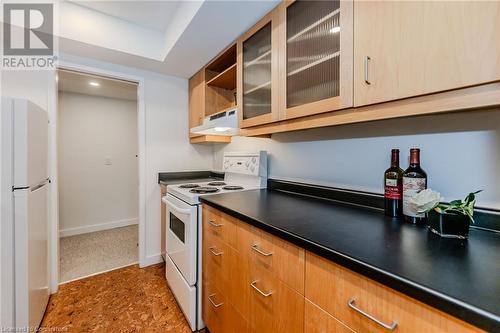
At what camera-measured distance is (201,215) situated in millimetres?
1474

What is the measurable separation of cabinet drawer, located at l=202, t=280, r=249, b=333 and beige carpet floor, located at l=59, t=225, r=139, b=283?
1.42 meters

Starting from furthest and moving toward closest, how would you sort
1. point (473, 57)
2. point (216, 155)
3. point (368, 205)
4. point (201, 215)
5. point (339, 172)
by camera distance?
point (216, 155) → point (201, 215) → point (339, 172) → point (368, 205) → point (473, 57)

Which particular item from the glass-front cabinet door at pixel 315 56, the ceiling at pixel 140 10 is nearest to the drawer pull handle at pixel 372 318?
the glass-front cabinet door at pixel 315 56

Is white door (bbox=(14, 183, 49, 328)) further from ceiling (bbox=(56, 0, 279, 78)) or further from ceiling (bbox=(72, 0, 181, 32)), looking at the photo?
ceiling (bbox=(72, 0, 181, 32))

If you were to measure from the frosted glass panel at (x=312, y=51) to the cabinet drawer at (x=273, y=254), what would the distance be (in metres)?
0.73

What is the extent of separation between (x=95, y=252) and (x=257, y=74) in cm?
278

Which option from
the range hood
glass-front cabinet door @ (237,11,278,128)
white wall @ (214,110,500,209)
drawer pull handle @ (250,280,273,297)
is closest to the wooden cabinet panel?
Answer: drawer pull handle @ (250,280,273,297)

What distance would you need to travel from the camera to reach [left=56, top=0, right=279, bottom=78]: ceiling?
1.39m

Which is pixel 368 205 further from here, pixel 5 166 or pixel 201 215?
pixel 5 166

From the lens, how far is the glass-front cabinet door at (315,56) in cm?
96

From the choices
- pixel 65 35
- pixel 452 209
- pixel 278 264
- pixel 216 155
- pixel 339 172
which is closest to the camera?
pixel 452 209

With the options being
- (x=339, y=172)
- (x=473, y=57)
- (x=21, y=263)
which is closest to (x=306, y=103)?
(x=339, y=172)

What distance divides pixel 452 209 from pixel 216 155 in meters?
2.32

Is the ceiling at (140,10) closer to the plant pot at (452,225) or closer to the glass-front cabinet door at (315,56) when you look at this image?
the glass-front cabinet door at (315,56)
